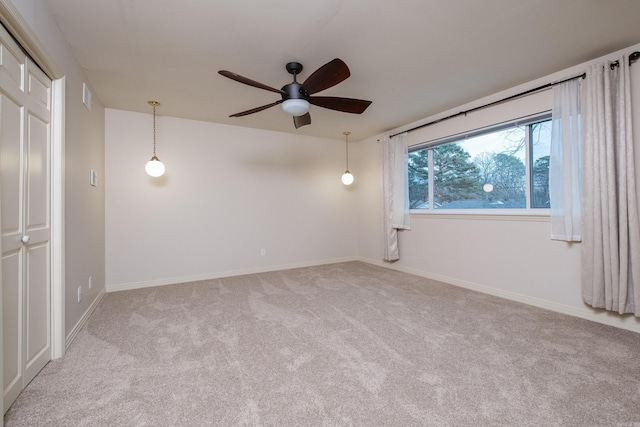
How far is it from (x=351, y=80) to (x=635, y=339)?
10.9 ft

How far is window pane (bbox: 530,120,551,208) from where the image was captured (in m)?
2.96

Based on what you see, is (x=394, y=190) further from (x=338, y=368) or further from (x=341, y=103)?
(x=338, y=368)

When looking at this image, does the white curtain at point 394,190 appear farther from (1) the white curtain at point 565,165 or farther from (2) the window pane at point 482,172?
(1) the white curtain at point 565,165

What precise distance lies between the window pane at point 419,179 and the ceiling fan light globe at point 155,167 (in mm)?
3673

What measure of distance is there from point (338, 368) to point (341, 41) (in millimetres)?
2453

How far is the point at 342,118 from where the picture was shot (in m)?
4.04

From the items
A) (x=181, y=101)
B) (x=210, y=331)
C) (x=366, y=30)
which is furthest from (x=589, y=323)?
(x=181, y=101)

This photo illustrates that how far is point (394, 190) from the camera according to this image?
4.52 m

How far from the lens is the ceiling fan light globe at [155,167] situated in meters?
3.52

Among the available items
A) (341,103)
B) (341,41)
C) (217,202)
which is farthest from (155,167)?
(341,41)

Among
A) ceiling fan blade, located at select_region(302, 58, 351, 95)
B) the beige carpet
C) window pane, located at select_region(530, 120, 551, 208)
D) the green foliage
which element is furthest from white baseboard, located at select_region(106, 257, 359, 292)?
window pane, located at select_region(530, 120, 551, 208)

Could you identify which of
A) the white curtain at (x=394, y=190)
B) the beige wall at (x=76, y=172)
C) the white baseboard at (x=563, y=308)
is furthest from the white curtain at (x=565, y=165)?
the beige wall at (x=76, y=172)

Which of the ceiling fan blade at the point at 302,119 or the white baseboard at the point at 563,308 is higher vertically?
the ceiling fan blade at the point at 302,119

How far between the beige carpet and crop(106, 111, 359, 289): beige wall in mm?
1052
